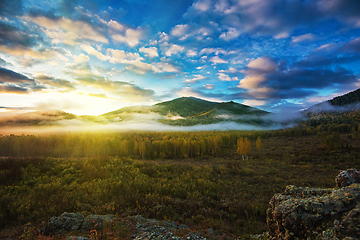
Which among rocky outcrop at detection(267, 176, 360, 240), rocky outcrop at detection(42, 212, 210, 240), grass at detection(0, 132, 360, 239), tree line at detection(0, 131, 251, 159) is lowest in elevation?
tree line at detection(0, 131, 251, 159)

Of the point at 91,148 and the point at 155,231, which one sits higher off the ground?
the point at 155,231

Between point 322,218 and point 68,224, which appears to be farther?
point 68,224

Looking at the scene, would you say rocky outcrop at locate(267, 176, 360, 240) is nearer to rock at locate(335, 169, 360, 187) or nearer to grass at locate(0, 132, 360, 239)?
rock at locate(335, 169, 360, 187)

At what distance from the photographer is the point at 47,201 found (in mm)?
14781

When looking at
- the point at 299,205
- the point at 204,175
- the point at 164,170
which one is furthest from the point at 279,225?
the point at 164,170

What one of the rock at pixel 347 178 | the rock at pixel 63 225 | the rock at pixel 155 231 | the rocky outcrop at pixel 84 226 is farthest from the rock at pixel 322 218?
the rock at pixel 63 225

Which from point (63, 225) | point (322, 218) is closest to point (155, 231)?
point (63, 225)

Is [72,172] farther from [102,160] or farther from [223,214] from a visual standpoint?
[223,214]

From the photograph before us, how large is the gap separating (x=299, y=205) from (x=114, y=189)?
66.0 ft

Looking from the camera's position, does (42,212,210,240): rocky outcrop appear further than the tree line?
No

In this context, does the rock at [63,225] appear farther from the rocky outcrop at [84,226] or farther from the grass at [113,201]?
the grass at [113,201]

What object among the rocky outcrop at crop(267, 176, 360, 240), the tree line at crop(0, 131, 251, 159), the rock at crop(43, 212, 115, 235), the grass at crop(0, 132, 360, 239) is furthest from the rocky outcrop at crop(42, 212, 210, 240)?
the tree line at crop(0, 131, 251, 159)

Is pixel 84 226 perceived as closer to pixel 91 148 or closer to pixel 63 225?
pixel 63 225

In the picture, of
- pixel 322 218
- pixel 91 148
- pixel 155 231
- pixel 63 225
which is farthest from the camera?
pixel 91 148
